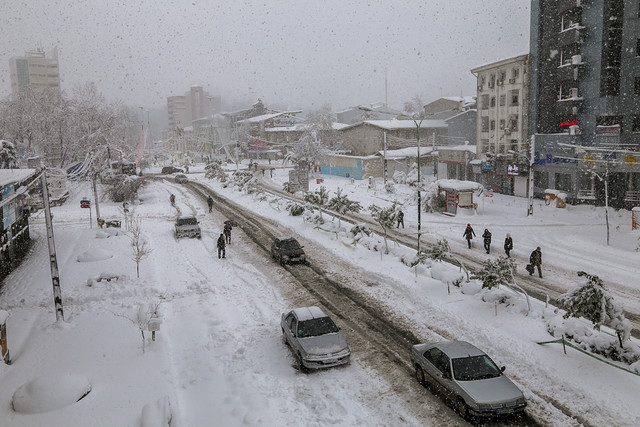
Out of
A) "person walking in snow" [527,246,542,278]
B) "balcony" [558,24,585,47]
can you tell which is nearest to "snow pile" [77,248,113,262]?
"person walking in snow" [527,246,542,278]

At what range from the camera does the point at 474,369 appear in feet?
42.0

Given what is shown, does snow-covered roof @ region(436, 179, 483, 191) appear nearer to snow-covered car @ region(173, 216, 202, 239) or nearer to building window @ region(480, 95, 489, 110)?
snow-covered car @ region(173, 216, 202, 239)

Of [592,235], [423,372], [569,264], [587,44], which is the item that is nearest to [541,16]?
[587,44]

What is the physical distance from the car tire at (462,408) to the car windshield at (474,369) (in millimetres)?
545

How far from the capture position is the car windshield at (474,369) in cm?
1261

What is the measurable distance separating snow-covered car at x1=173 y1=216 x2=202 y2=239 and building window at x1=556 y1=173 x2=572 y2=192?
114ft

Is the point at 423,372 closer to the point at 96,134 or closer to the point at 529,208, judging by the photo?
the point at 529,208

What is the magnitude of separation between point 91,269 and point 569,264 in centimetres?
2603

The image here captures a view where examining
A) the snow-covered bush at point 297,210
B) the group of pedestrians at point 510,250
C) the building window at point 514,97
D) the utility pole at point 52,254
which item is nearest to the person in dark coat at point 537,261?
the group of pedestrians at point 510,250

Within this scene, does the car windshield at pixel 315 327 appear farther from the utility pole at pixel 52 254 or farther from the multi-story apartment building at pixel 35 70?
the multi-story apartment building at pixel 35 70

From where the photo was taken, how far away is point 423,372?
548 inches

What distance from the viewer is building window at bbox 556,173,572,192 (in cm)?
4695

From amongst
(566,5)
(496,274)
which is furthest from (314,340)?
(566,5)

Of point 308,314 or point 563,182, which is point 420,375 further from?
point 563,182
